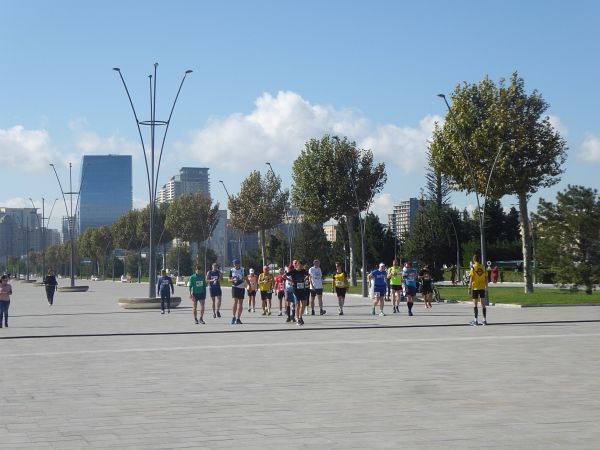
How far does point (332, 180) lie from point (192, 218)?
5122 cm

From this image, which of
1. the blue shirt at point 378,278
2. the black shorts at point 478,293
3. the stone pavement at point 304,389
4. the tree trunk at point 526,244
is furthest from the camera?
the tree trunk at point 526,244

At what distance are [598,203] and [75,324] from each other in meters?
21.2

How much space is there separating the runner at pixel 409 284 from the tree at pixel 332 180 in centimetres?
3374

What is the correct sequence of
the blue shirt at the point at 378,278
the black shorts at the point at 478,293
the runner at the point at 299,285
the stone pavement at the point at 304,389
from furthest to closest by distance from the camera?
the blue shirt at the point at 378,278, the runner at the point at 299,285, the black shorts at the point at 478,293, the stone pavement at the point at 304,389

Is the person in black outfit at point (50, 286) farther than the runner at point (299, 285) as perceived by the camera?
Yes

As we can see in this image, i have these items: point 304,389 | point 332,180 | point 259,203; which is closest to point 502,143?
point 332,180

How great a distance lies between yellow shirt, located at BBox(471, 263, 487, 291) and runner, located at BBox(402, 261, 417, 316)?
15.9ft

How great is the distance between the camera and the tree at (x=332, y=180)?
219 ft

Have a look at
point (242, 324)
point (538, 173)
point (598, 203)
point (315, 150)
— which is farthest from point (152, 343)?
point (315, 150)

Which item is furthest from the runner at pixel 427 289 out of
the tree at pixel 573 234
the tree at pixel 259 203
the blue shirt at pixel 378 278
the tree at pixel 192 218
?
the tree at pixel 192 218

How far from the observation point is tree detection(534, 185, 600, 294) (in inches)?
1437

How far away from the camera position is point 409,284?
29.9 m

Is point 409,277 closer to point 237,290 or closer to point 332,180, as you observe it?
point 237,290

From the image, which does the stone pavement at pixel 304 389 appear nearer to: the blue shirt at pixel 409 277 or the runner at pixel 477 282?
the runner at pixel 477 282
